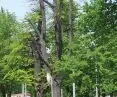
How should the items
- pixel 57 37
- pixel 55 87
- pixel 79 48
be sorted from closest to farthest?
1. pixel 55 87
2. pixel 57 37
3. pixel 79 48

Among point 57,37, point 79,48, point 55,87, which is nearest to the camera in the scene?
point 55,87

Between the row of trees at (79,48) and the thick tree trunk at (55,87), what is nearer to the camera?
the row of trees at (79,48)

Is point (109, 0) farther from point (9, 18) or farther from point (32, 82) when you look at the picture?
point (9, 18)

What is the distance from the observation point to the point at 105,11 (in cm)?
1574

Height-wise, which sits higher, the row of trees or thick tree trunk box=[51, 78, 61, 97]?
the row of trees

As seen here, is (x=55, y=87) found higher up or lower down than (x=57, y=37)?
lower down

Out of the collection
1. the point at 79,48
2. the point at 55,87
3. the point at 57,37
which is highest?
the point at 57,37

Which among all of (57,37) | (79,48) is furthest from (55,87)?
(79,48)

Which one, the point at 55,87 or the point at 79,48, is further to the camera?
the point at 79,48

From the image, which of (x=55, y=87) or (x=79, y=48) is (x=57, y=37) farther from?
A: (x=79, y=48)

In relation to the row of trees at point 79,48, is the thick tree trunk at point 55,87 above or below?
below

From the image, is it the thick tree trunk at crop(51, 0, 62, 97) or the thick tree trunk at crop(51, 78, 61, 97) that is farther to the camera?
the thick tree trunk at crop(51, 78, 61, 97)

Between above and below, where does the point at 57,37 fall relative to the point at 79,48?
above

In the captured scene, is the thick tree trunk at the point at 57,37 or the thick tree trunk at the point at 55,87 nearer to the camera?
the thick tree trunk at the point at 57,37
